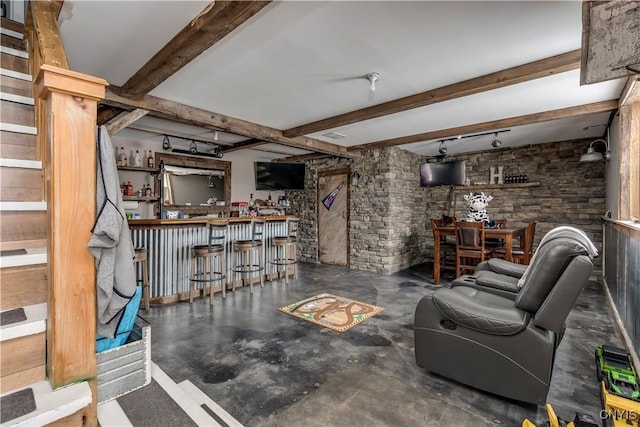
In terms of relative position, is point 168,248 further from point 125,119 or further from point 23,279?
point 23,279

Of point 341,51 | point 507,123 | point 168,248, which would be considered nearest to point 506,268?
point 507,123

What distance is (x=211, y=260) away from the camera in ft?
13.2

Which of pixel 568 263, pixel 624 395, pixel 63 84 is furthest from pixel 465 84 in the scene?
pixel 63 84

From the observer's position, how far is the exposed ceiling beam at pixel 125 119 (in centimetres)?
338

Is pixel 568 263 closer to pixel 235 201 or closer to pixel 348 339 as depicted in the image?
pixel 348 339

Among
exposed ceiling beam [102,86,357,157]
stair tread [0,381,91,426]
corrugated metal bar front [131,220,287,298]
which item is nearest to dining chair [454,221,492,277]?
exposed ceiling beam [102,86,357,157]

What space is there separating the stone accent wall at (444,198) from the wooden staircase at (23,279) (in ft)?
16.6

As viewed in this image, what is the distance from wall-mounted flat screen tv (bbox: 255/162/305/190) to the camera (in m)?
6.95

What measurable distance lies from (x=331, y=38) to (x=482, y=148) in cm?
512

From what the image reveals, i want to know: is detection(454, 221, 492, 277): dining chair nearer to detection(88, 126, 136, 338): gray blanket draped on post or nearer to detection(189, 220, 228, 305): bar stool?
detection(189, 220, 228, 305): bar stool

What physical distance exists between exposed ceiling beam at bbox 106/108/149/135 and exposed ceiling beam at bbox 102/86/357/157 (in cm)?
10

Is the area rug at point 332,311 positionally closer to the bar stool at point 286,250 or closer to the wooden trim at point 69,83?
the bar stool at point 286,250

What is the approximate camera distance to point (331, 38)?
2211mm

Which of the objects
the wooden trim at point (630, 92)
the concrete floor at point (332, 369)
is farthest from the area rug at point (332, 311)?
the wooden trim at point (630, 92)
